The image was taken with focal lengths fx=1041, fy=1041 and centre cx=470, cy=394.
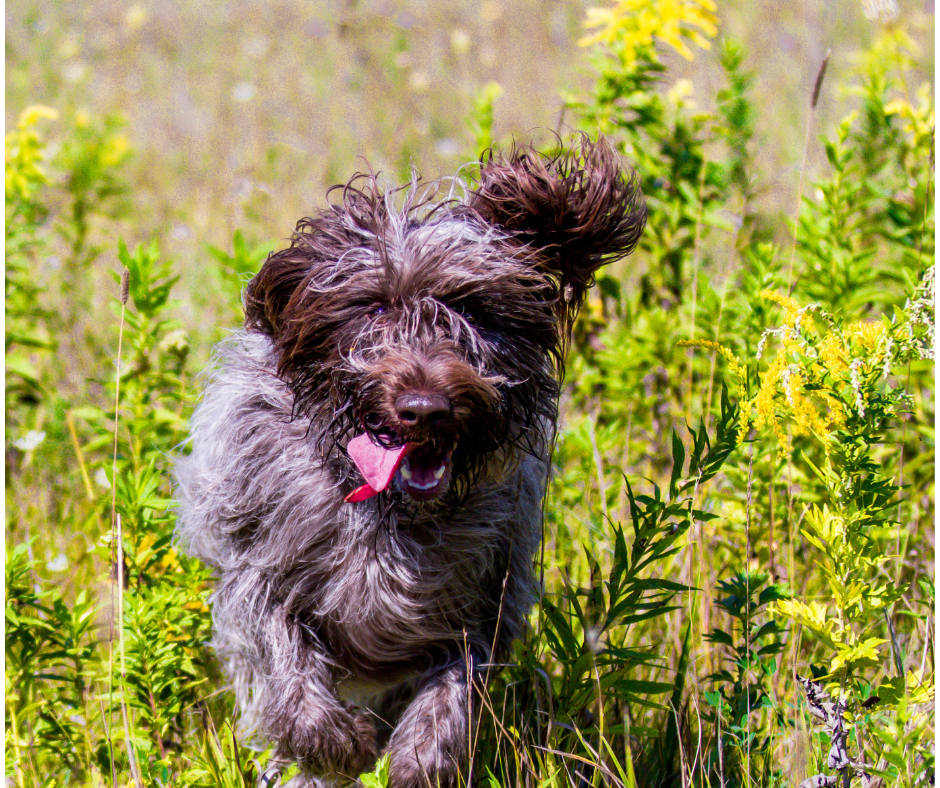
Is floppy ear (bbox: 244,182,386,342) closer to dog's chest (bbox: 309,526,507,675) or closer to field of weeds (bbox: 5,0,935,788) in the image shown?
field of weeds (bbox: 5,0,935,788)

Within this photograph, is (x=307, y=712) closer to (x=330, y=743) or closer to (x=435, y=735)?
(x=330, y=743)

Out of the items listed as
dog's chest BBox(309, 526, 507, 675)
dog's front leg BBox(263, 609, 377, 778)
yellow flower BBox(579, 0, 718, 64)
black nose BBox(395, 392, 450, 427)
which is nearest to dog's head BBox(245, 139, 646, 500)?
black nose BBox(395, 392, 450, 427)

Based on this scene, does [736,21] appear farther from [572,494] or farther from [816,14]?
[572,494]

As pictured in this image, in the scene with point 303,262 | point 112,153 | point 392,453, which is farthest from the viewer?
point 112,153

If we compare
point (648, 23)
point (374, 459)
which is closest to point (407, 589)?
point (374, 459)

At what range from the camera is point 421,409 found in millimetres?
2525

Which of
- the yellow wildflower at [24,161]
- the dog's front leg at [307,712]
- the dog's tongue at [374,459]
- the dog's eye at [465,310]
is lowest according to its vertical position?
the dog's front leg at [307,712]

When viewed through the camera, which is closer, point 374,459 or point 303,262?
point 374,459

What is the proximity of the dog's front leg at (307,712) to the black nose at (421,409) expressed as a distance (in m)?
0.98

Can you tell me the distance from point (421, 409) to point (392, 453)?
248 millimetres

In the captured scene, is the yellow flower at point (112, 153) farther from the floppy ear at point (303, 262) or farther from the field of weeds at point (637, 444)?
the floppy ear at point (303, 262)

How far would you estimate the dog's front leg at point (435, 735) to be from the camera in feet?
9.84

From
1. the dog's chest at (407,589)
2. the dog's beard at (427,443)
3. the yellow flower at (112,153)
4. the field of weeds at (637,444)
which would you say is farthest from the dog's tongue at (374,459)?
the yellow flower at (112,153)

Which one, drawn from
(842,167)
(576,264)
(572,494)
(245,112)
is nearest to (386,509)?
(576,264)
